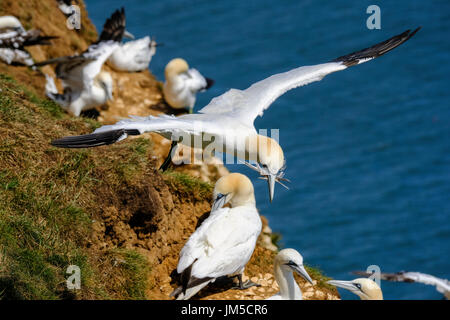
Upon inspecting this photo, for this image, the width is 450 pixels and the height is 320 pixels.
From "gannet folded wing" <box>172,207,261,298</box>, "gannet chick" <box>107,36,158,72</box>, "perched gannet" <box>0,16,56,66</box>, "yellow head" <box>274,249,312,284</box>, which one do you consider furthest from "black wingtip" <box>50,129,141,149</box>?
"gannet chick" <box>107,36,158,72</box>

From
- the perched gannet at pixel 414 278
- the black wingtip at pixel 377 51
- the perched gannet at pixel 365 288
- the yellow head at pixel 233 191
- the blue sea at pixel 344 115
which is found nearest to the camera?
the perched gannet at pixel 365 288

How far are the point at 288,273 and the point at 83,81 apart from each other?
17.0 feet

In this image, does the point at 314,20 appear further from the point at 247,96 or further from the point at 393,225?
the point at 247,96

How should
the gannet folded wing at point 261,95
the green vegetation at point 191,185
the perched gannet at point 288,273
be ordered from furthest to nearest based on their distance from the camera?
the gannet folded wing at point 261,95, the green vegetation at point 191,185, the perched gannet at point 288,273

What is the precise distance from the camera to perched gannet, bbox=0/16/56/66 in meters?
9.88

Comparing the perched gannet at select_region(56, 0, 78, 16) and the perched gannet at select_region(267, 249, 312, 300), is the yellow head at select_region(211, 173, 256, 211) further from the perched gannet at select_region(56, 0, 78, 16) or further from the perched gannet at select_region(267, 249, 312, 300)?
the perched gannet at select_region(56, 0, 78, 16)

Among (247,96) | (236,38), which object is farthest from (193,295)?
(236,38)

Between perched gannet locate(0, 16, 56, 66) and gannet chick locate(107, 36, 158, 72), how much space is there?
213 cm

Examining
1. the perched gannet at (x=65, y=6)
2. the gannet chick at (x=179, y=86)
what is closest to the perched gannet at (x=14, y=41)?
the perched gannet at (x=65, y=6)

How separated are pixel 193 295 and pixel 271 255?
1.25m

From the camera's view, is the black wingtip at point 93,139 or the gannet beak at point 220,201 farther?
the gannet beak at point 220,201

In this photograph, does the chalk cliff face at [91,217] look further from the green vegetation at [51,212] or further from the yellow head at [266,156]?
the yellow head at [266,156]

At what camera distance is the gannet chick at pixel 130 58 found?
12258 millimetres

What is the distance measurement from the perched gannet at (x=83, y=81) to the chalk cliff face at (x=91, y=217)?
214 centimetres
